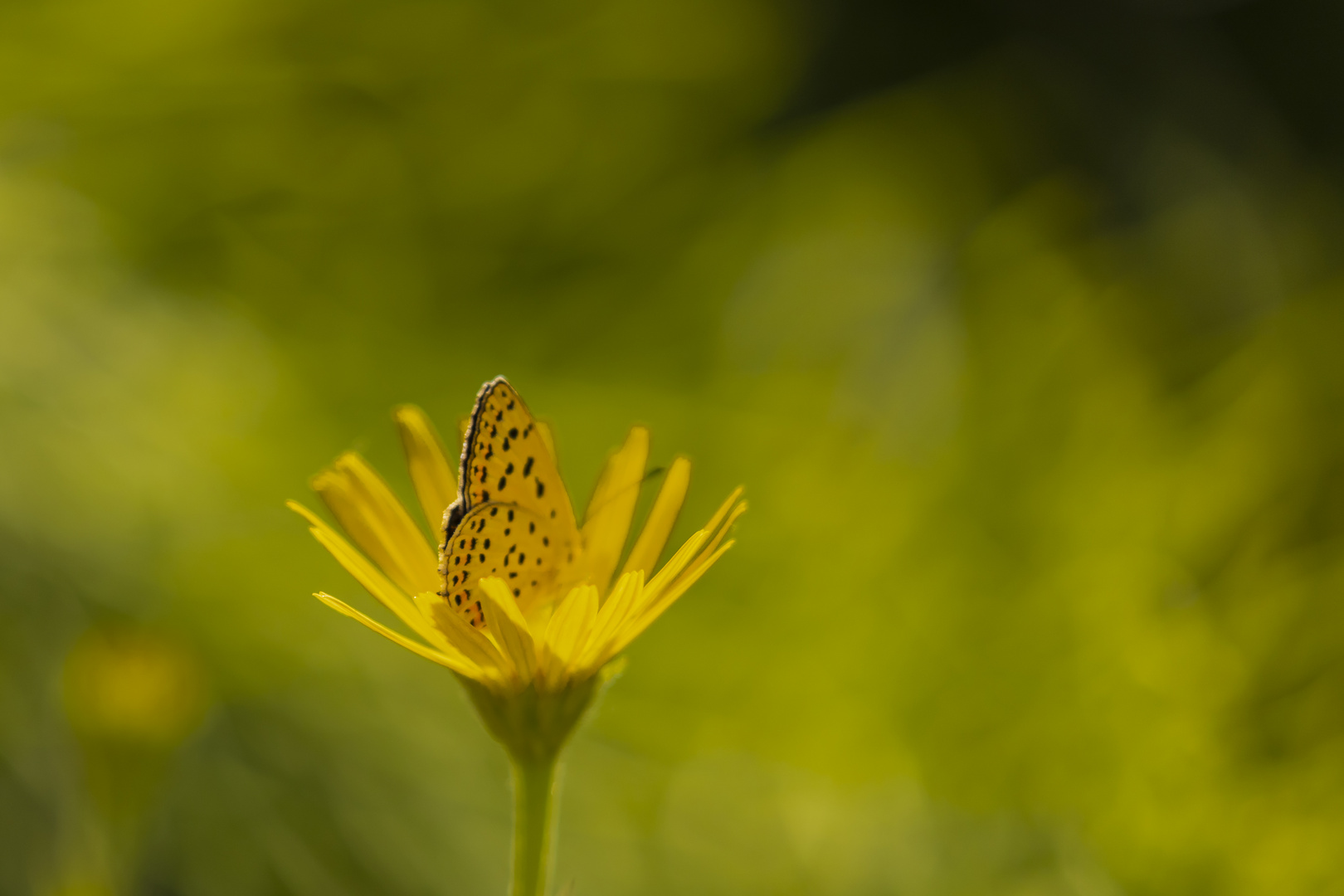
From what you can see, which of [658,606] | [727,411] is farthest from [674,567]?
[727,411]

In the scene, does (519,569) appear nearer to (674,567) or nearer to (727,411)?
(674,567)

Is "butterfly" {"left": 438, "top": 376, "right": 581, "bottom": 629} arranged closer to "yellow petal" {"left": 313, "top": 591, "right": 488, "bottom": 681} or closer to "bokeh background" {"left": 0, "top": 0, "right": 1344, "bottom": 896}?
"yellow petal" {"left": 313, "top": 591, "right": 488, "bottom": 681}

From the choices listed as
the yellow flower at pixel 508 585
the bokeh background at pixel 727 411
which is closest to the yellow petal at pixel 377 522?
the yellow flower at pixel 508 585

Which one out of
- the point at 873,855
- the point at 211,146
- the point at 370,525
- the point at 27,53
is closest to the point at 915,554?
the point at 873,855

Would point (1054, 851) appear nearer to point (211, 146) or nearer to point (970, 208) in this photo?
point (970, 208)

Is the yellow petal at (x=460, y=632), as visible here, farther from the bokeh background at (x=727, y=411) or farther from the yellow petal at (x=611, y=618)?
the bokeh background at (x=727, y=411)

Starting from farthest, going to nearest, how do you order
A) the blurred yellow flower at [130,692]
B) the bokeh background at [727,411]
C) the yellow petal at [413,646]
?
the bokeh background at [727,411], the blurred yellow flower at [130,692], the yellow petal at [413,646]
